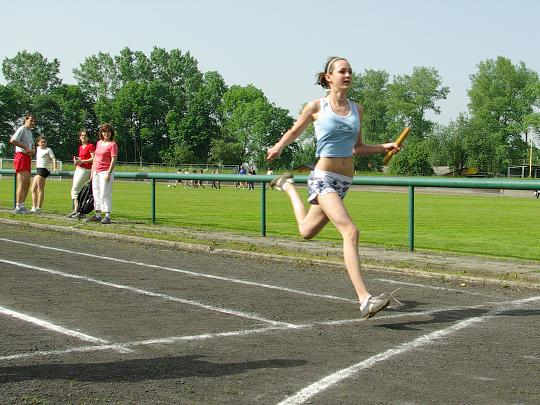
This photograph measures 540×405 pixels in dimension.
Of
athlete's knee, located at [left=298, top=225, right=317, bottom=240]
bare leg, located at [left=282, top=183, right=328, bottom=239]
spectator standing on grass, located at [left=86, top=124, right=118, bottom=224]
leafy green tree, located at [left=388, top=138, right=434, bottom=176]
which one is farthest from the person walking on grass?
leafy green tree, located at [left=388, top=138, right=434, bottom=176]

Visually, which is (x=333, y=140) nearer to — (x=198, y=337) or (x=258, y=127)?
(x=198, y=337)

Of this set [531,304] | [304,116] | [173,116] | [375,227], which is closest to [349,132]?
[304,116]

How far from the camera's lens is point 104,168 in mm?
15773

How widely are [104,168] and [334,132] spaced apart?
32.2 feet

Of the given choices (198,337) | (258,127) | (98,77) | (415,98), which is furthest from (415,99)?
(198,337)

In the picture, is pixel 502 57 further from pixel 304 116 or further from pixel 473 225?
pixel 304 116

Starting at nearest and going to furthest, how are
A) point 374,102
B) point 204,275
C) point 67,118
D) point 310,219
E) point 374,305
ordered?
1. point 374,305
2. point 310,219
3. point 204,275
4. point 67,118
5. point 374,102

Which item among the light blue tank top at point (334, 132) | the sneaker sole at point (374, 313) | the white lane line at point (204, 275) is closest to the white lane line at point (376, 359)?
the sneaker sole at point (374, 313)

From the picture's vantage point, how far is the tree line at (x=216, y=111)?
121312 mm

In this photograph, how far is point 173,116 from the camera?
450 feet

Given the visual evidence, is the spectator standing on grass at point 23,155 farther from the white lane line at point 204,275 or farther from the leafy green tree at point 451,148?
the leafy green tree at point 451,148

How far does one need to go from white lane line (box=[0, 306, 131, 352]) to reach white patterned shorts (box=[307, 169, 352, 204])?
226cm

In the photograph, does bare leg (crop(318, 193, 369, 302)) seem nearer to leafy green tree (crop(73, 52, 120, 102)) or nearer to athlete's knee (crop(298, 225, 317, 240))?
athlete's knee (crop(298, 225, 317, 240))

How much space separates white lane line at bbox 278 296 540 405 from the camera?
431 cm
